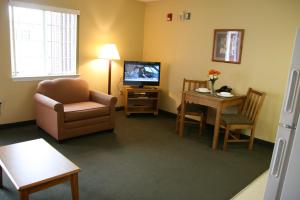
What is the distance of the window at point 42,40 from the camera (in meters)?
3.92

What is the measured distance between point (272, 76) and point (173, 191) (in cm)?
239

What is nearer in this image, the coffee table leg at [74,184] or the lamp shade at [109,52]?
the coffee table leg at [74,184]

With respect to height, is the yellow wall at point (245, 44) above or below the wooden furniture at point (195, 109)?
above

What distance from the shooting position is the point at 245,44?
4008 mm

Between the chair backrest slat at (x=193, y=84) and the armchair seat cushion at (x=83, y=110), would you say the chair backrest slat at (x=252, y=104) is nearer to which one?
the chair backrest slat at (x=193, y=84)

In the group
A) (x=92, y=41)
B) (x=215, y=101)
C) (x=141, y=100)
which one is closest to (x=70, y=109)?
(x=92, y=41)

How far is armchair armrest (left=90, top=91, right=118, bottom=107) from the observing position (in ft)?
13.2

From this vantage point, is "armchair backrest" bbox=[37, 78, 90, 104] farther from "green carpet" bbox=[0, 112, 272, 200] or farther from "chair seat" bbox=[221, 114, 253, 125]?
"chair seat" bbox=[221, 114, 253, 125]

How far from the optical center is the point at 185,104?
4219 millimetres

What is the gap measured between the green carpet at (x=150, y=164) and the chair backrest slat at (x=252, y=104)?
20.3 inches

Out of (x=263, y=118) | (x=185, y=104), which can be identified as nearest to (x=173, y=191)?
(x=185, y=104)

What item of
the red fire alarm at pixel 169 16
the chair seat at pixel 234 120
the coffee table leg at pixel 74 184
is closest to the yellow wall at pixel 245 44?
the red fire alarm at pixel 169 16

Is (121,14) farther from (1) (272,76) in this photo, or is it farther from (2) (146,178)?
(2) (146,178)

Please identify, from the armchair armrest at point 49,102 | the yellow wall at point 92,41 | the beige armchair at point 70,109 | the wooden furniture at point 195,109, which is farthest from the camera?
the wooden furniture at point 195,109
